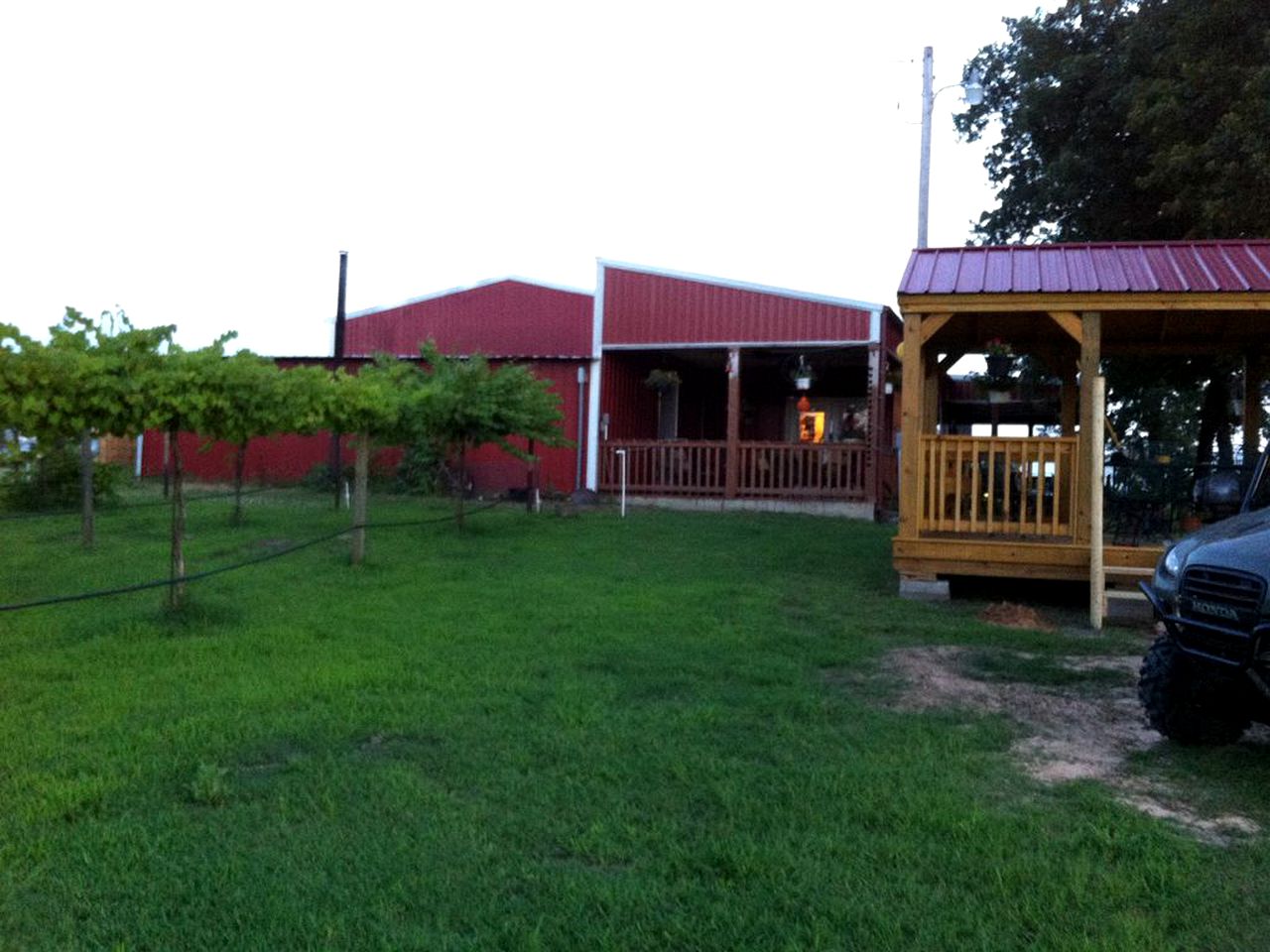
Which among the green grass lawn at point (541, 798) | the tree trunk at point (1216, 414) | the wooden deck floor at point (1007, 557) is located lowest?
the green grass lawn at point (541, 798)

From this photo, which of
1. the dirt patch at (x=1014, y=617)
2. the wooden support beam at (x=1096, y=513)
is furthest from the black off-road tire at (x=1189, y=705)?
the wooden support beam at (x=1096, y=513)

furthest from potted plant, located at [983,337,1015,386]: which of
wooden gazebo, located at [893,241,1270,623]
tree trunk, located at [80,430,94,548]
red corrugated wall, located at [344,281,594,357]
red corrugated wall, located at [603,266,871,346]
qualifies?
tree trunk, located at [80,430,94,548]

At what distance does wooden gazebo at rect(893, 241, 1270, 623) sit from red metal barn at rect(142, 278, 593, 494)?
10253mm

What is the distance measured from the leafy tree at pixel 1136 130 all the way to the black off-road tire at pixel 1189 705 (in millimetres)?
8670

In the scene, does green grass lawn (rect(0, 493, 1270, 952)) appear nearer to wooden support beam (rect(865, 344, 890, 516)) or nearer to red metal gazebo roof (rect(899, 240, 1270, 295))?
red metal gazebo roof (rect(899, 240, 1270, 295))

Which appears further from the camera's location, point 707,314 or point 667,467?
point 667,467

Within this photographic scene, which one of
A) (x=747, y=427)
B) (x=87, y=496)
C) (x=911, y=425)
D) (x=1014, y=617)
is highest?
(x=747, y=427)

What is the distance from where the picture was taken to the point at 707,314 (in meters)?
19.9

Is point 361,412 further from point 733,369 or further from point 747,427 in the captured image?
point 747,427

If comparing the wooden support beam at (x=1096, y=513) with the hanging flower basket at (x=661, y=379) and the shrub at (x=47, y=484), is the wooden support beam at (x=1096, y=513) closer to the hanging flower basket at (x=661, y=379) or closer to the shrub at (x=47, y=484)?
the shrub at (x=47, y=484)

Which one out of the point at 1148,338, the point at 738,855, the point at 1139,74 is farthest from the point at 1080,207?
the point at 738,855

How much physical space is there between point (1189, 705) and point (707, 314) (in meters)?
15.0

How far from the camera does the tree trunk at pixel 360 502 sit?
11.1m

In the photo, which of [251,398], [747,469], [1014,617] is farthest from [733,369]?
[251,398]
